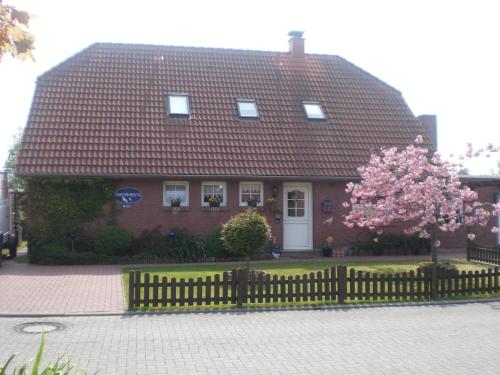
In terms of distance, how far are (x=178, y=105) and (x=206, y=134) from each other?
5.87 ft

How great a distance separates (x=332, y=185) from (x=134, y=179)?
22.7 ft

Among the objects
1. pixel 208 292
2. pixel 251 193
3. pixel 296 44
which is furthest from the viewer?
pixel 296 44

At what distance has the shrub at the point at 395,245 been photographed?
69.6 ft

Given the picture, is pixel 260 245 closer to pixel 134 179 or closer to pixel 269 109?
pixel 134 179

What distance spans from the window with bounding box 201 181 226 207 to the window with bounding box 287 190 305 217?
94.6 inches

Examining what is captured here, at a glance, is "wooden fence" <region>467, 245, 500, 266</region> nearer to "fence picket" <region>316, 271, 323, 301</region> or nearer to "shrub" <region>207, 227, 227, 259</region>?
"shrub" <region>207, 227, 227, 259</region>

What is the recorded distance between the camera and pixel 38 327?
9.98m

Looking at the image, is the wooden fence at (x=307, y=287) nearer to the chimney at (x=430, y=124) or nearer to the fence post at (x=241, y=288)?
the fence post at (x=241, y=288)

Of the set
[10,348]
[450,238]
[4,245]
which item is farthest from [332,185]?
[10,348]

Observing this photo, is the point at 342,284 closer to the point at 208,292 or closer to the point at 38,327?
the point at 208,292

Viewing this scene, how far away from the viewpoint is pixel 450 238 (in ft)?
75.6

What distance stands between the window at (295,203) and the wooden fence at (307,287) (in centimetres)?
838

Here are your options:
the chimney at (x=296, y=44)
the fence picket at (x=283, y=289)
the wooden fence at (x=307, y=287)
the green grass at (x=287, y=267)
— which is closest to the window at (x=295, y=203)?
the green grass at (x=287, y=267)

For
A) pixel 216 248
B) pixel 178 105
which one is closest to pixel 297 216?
pixel 216 248
